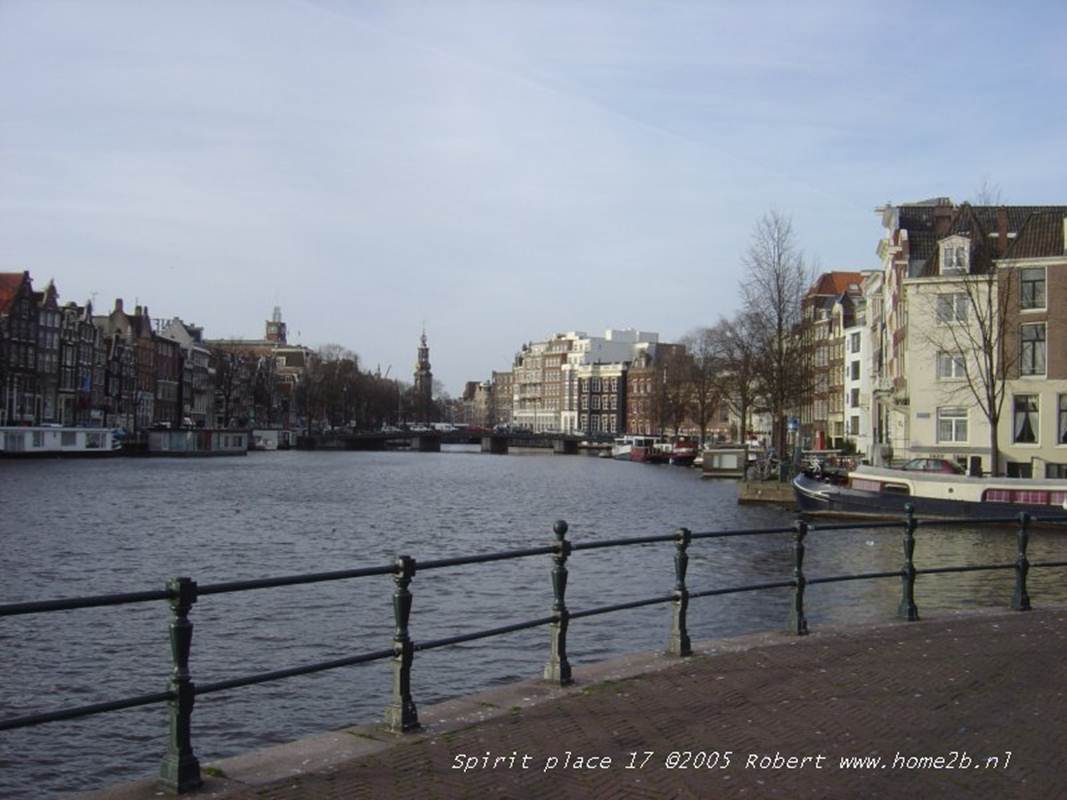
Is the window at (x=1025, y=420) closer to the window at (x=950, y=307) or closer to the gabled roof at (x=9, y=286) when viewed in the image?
the window at (x=950, y=307)

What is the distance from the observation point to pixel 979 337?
4975 centimetres

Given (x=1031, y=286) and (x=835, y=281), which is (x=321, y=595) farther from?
(x=835, y=281)

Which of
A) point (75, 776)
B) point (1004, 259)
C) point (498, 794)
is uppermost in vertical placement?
point (1004, 259)

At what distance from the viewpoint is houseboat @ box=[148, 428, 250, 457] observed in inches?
4395

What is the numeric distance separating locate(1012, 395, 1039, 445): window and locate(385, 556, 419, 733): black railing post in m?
46.3

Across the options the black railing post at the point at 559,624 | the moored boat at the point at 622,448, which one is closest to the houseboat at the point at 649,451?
the moored boat at the point at 622,448

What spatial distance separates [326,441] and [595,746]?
144394 mm

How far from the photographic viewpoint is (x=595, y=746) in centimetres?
772

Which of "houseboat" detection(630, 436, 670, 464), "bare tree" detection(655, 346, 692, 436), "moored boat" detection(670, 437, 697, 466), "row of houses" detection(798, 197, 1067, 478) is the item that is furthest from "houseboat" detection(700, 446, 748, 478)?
"bare tree" detection(655, 346, 692, 436)

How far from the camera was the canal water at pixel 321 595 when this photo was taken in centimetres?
1405

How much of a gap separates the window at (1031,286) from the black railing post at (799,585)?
1636 inches

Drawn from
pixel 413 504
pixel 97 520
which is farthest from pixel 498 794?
pixel 413 504

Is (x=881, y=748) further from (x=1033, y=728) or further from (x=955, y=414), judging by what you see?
(x=955, y=414)

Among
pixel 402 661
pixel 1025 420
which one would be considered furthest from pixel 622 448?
pixel 402 661
